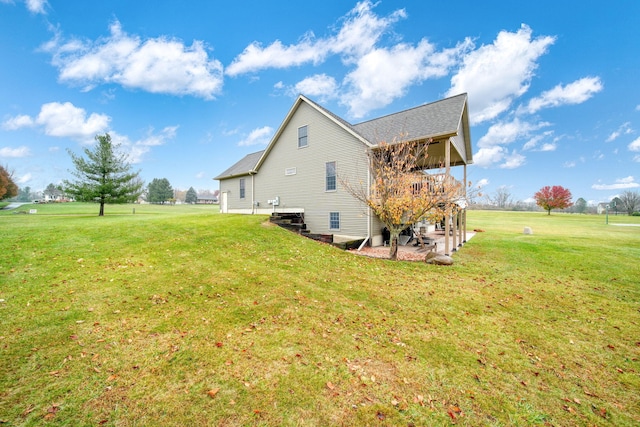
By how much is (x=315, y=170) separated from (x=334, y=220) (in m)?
3.26

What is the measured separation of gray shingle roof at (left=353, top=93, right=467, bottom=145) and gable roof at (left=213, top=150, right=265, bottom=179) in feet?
31.4

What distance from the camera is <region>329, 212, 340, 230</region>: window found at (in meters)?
14.0

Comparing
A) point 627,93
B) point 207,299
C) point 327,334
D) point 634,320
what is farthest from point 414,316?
point 627,93

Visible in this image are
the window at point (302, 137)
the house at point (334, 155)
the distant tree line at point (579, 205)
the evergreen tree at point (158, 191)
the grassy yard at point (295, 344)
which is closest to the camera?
the grassy yard at point (295, 344)

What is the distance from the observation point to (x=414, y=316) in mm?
5078

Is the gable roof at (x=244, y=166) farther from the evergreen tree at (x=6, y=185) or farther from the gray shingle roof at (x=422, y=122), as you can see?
the evergreen tree at (x=6, y=185)

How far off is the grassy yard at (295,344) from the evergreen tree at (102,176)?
16.0 metres

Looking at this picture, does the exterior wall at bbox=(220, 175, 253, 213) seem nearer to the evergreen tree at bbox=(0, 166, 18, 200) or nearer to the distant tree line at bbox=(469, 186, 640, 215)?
the evergreen tree at bbox=(0, 166, 18, 200)

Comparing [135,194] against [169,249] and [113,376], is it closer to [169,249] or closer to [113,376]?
[169,249]

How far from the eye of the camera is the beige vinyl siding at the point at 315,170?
13242mm

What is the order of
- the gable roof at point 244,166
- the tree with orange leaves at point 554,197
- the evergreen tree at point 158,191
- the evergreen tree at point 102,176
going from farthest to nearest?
the evergreen tree at point 158,191, the tree with orange leaves at point 554,197, the evergreen tree at point 102,176, the gable roof at point 244,166

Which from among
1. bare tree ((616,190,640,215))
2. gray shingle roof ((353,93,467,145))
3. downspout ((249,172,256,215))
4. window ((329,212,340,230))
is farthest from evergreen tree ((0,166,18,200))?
bare tree ((616,190,640,215))

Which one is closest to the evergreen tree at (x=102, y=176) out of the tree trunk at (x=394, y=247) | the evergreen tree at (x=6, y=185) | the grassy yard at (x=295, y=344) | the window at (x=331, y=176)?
the grassy yard at (x=295, y=344)

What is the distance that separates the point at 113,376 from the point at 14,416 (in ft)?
2.45
